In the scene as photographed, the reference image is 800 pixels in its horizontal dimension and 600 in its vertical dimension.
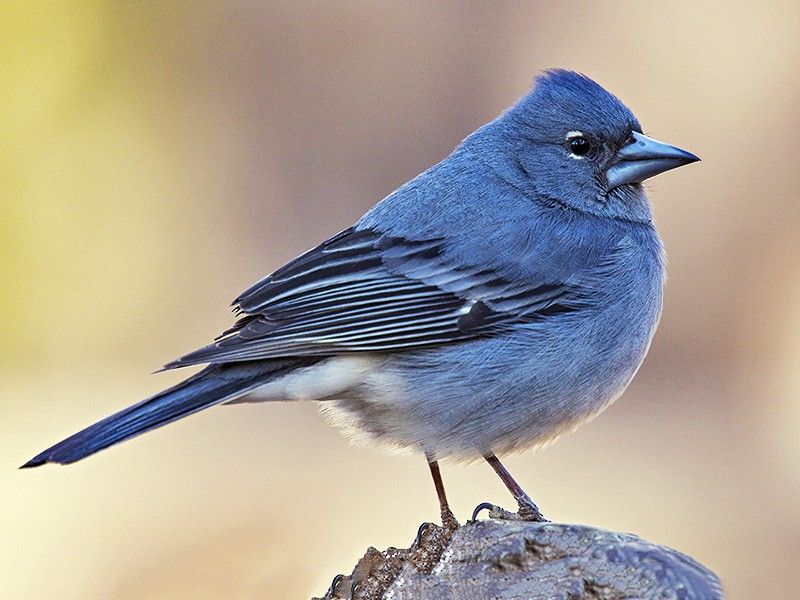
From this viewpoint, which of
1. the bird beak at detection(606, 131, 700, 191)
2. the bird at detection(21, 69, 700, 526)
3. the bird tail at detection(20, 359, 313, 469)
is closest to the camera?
the bird tail at detection(20, 359, 313, 469)

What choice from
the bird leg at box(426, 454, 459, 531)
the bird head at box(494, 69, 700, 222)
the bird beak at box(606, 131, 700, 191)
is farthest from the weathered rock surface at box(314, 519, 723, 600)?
the bird beak at box(606, 131, 700, 191)

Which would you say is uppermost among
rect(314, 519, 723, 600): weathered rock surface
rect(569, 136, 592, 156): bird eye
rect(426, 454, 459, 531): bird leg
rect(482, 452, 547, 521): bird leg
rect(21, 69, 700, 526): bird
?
rect(569, 136, 592, 156): bird eye

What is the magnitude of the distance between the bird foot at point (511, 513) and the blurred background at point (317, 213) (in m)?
2.76

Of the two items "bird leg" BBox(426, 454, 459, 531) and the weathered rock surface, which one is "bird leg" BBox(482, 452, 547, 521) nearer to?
"bird leg" BBox(426, 454, 459, 531)

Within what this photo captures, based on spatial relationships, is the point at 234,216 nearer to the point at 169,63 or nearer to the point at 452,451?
the point at 169,63

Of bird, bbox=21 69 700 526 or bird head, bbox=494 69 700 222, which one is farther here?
bird head, bbox=494 69 700 222

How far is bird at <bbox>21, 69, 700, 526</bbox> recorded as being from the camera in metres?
4.38

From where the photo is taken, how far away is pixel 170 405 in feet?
13.4

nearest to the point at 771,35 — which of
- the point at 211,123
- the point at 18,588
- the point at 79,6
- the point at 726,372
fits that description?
the point at 726,372

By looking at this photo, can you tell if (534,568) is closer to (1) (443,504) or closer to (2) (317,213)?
(1) (443,504)

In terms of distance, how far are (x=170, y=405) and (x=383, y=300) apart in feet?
3.28

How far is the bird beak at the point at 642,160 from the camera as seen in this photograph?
481cm

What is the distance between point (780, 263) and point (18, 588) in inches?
240

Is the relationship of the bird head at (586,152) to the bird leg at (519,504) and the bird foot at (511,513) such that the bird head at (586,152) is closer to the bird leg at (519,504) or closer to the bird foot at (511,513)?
the bird leg at (519,504)
